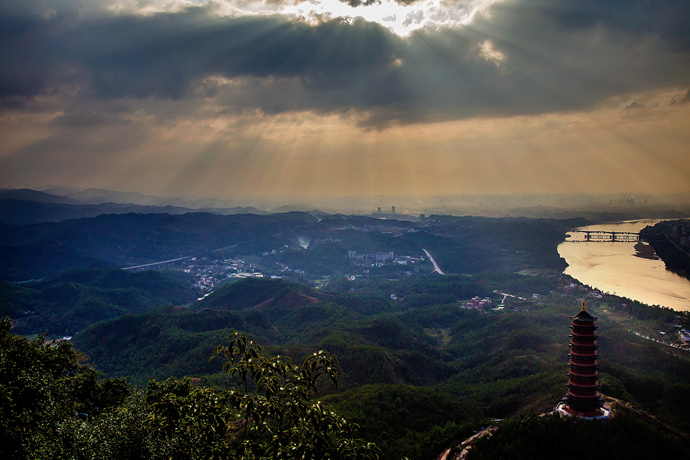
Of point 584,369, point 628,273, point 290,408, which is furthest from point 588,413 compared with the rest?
point 628,273

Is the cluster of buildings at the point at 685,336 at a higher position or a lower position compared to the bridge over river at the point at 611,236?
lower

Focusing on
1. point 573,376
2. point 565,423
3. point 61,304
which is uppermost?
point 573,376

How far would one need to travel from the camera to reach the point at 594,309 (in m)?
60.0

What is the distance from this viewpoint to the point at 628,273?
285 ft

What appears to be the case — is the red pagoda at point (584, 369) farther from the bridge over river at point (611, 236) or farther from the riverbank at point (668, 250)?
the bridge over river at point (611, 236)

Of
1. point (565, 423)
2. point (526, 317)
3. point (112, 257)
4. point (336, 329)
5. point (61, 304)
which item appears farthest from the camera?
point (112, 257)

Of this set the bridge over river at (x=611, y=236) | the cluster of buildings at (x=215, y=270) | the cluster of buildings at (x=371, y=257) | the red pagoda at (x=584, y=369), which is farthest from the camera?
the bridge over river at (x=611, y=236)

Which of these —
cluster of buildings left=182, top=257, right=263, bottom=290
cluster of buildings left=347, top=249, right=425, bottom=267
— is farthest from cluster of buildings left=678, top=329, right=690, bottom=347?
cluster of buildings left=182, top=257, right=263, bottom=290

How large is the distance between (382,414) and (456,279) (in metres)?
63.4

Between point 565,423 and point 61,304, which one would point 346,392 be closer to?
point 565,423

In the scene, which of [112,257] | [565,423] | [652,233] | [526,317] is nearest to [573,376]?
[565,423]

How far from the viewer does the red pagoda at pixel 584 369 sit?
61.8 feet

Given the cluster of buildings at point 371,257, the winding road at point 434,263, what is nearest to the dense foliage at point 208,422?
the winding road at point 434,263

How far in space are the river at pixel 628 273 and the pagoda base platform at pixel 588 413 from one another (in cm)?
5349
